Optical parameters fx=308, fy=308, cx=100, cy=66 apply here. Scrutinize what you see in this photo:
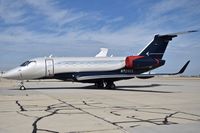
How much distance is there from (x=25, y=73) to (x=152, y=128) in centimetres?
1976

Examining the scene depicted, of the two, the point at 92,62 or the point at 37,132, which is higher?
the point at 92,62

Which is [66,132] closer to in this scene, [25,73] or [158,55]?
[25,73]

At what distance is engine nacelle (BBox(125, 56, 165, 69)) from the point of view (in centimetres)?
2897

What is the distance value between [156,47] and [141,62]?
2679 millimetres

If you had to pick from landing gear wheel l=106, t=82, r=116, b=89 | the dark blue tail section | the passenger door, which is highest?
the dark blue tail section

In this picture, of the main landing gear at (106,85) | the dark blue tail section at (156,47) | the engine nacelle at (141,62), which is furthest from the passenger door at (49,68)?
the dark blue tail section at (156,47)

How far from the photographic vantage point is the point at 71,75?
91.6ft

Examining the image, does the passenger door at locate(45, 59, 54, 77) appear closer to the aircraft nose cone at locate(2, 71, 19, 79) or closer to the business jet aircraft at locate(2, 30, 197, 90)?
the business jet aircraft at locate(2, 30, 197, 90)

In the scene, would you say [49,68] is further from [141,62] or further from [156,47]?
[156,47]

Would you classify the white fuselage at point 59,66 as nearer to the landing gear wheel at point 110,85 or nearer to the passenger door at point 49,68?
the passenger door at point 49,68

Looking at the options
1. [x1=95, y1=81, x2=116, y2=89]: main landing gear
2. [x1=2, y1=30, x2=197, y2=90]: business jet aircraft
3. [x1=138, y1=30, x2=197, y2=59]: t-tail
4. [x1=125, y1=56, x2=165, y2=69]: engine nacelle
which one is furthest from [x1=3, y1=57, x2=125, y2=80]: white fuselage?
[x1=138, y1=30, x2=197, y2=59]: t-tail

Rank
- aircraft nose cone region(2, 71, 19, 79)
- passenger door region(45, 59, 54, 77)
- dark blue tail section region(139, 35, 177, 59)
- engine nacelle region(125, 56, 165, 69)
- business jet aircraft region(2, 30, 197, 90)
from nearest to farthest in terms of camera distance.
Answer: aircraft nose cone region(2, 71, 19, 79)
business jet aircraft region(2, 30, 197, 90)
passenger door region(45, 59, 54, 77)
engine nacelle region(125, 56, 165, 69)
dark blue tail section region(139, 35, 177, 59)

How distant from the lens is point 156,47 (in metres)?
30.6

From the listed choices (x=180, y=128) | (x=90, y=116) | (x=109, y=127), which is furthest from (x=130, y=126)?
(x=90, y=116)
